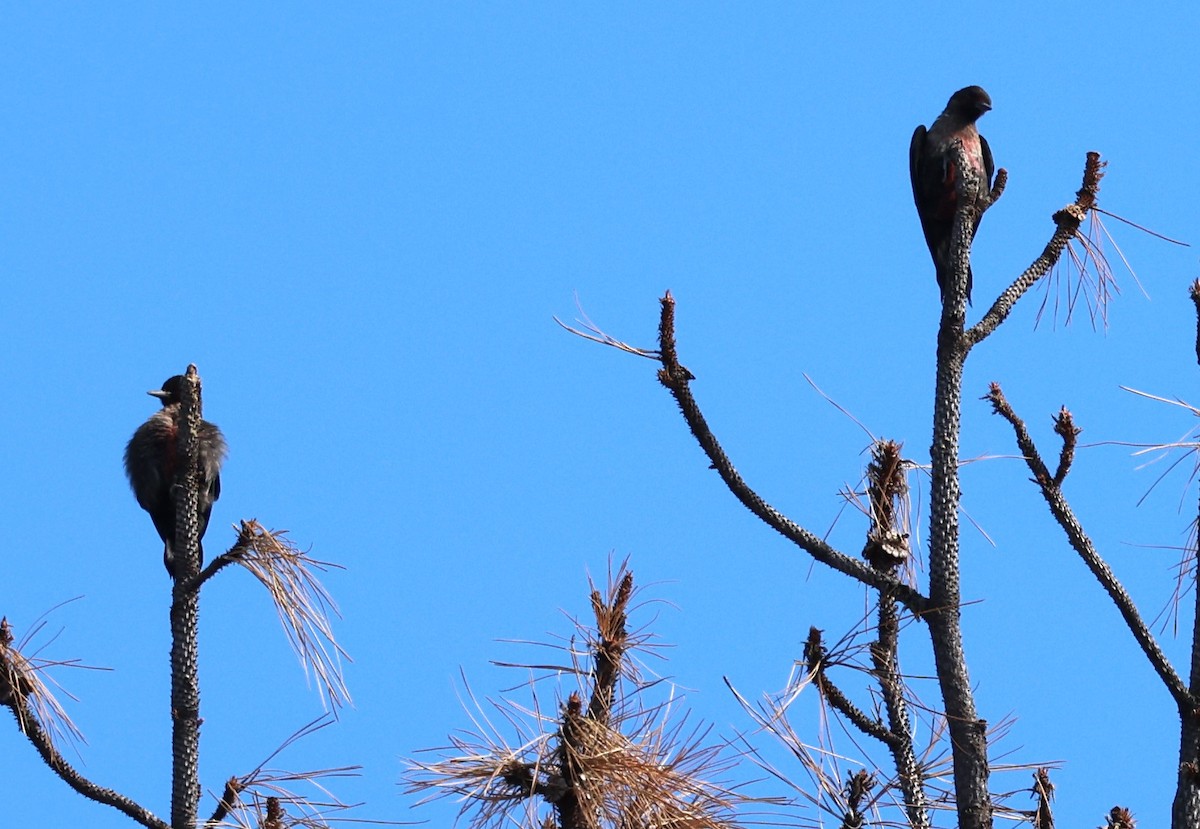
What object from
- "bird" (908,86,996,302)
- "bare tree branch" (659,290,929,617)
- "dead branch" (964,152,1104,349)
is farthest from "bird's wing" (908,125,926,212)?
"bare tree branch" (659,290,929,617)

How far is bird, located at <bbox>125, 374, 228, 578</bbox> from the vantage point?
5.72 metres

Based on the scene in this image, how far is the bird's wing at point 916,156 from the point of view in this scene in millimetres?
6156

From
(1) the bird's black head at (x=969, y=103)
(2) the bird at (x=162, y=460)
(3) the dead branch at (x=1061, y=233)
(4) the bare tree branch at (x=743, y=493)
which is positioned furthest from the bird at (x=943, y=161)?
(2) the bird at (x=162, y=460)

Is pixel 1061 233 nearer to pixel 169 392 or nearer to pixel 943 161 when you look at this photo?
pixel 943 161

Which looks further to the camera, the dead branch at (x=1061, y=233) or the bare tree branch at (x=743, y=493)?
the dead branch at (x=1061, y=233)

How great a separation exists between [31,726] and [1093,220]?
8.88 feet

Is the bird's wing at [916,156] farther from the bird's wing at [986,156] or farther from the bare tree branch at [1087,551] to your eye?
the bare tree branch at [1087,551]

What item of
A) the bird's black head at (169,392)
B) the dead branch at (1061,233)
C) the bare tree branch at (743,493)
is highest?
the bird's black head at (169,392)

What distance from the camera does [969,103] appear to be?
21.2ft

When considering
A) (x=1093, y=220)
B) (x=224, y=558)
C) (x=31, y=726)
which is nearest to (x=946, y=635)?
(x=1093, y=220)

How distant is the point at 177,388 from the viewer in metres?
6.07

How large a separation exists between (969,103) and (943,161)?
60 cm

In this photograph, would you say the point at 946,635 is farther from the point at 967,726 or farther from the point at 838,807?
the point at 838,807

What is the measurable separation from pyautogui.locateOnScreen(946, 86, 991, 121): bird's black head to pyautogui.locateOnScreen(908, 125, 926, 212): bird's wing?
230mm
